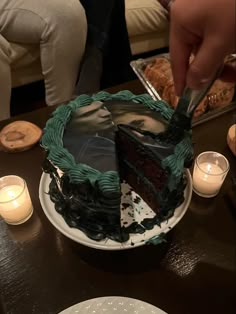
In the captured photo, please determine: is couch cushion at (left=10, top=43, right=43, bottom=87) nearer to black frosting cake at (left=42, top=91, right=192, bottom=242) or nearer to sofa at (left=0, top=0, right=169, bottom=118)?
sofa at (left=0, top=0, right=169, bottom=118)

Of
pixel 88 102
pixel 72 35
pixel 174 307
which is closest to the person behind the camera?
pixel 174 307

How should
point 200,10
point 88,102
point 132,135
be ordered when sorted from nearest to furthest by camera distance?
point 200,10 < point 132,135 < point 88,102

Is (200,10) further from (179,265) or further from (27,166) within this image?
(27,166)

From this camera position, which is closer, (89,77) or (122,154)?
(122,154)

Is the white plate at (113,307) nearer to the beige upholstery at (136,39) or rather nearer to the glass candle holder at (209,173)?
the glass candle holder at (209,173)

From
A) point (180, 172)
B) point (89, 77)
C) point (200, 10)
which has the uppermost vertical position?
point (200, 10)

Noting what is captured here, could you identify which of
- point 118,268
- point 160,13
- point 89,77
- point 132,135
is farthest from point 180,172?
point 160,13

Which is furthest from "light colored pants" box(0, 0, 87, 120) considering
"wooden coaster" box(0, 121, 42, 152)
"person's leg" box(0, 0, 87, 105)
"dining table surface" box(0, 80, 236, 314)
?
"dining table surface" box(0, 80, 236, 314)

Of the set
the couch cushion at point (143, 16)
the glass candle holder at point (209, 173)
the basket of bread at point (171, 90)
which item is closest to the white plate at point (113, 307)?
the glass candle holder at point (209, 173)
